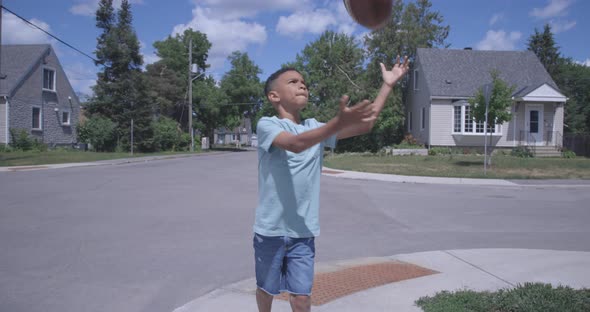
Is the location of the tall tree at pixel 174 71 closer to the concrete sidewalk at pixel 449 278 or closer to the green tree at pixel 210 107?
the green tree at pixel 210 107

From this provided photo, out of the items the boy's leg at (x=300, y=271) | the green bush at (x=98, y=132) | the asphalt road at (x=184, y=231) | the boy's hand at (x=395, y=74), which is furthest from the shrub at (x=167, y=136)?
the boy's hand at (x=395, y=74)

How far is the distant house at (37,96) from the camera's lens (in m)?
31.6

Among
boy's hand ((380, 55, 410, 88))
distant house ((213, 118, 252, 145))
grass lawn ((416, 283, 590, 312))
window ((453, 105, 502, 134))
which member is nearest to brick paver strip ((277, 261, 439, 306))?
grass lawn ((416, 283, 590, 312))

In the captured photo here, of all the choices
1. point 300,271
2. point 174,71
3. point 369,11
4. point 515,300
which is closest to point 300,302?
point 300,271

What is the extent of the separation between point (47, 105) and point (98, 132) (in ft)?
13.2

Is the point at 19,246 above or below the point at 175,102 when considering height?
below

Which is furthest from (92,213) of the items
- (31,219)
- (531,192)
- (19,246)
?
(531,192)

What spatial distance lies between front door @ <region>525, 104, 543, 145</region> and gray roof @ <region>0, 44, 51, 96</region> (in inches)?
1255

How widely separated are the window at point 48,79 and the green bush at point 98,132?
132 inches

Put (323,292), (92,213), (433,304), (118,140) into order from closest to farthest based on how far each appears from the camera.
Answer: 1. (433,304)
2. (323,292)
3. (92,213)
4. (118,140)

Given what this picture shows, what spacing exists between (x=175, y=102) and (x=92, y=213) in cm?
4348

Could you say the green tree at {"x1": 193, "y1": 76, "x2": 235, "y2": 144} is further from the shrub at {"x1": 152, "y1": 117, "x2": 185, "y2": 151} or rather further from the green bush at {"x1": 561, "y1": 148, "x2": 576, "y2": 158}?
the green bush at {"x1": 561, "y1": 148, "x2": 576, "y2": 158}

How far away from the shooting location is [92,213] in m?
9.02

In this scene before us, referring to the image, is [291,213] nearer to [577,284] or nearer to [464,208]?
[577,284]
